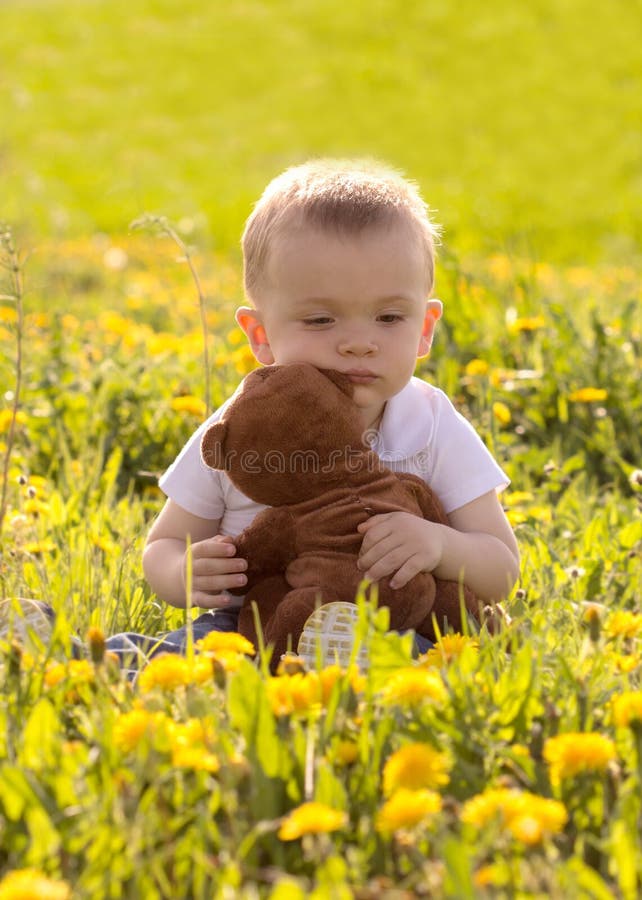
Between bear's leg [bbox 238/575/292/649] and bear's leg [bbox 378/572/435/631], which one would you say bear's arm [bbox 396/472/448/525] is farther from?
bear's leg [bbox 238/575/292/649]

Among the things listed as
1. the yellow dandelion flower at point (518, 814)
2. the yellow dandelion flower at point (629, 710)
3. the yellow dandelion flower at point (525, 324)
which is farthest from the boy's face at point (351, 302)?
the yellow dandelion flower at point (525, 324)

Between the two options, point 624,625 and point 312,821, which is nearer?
point 312,821

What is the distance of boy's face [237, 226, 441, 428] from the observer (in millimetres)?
2207

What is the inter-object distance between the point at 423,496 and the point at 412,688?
750 mm

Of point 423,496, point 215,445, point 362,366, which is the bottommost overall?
point 423,496

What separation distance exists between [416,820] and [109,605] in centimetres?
118

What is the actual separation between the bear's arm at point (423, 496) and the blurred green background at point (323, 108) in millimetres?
6269

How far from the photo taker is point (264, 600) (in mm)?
2186

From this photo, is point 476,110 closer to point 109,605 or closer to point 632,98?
point 632,98

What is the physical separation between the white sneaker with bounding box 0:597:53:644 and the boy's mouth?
2.39 feet

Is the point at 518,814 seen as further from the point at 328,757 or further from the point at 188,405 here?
the point at 188,405

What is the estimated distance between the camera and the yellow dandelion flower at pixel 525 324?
3816 mm

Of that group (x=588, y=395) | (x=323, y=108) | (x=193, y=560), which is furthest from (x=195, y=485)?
(x=323, y=108)

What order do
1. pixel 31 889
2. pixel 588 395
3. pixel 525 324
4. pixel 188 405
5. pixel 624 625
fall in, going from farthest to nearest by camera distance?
pixel 525 324 < pixel 588 395 < pixel 188 405 < pixel 624 625 < pixel 31 889
